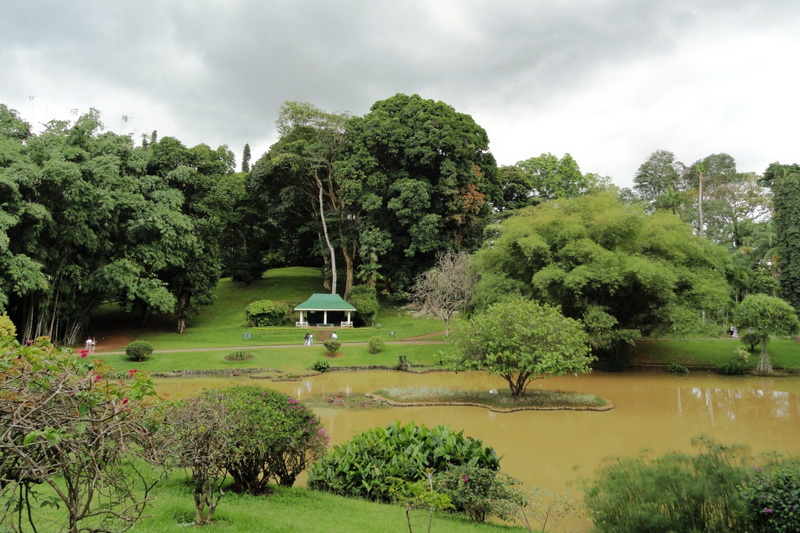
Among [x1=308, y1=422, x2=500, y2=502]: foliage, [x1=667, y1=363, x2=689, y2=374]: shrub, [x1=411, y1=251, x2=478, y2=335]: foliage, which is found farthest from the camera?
[x1=411, y1=251, x2=478, y2=335]: foliage

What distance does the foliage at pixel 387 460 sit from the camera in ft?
25.3

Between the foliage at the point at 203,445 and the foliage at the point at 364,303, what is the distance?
1124 inches

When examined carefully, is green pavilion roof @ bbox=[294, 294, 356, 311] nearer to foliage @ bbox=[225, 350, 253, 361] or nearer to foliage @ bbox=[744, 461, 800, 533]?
foliage @ bbox=[225, 350, 253, 361]

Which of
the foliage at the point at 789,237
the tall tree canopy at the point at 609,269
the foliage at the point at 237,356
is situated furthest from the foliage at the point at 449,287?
the foliage at the point at 789,237

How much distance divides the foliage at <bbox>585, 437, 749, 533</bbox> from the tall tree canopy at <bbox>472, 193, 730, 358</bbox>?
1664 cm

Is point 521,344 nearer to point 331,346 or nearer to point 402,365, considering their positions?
point 402,365

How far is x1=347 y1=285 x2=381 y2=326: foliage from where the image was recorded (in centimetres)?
3438

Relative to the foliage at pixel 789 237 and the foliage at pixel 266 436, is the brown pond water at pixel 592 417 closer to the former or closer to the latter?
the foliage at pixel 266 436

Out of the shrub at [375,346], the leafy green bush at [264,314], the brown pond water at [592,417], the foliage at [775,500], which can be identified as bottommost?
the brown pond water at [592,417]

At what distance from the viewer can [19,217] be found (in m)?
22.4

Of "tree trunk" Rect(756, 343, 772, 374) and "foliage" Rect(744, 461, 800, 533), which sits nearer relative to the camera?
"foliage" Rect(744, 461, 800, 533)

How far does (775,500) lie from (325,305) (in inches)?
1221

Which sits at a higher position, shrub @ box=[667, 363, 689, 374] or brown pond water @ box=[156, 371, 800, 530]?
shrub @ box=[667, 363, 689, 374]

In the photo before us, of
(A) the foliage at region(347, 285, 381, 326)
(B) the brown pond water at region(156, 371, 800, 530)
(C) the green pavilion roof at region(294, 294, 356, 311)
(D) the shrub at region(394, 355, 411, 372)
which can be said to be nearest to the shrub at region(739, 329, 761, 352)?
(B) the brown pond water at region(156, 371, 800, 530)
